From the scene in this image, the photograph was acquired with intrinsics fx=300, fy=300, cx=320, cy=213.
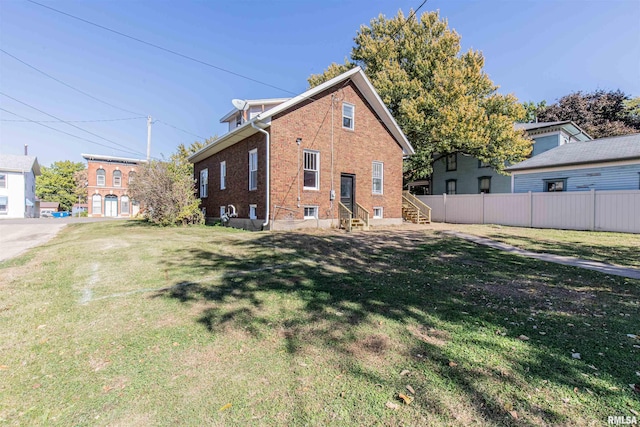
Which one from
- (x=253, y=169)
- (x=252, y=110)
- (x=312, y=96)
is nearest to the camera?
(x=312, y=96)

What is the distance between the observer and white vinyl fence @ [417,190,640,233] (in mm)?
12477

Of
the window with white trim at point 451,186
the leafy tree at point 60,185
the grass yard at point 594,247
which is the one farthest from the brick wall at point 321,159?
the leafy tree at point 60,185

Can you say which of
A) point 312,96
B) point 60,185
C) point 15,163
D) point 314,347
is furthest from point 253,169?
point 60,185

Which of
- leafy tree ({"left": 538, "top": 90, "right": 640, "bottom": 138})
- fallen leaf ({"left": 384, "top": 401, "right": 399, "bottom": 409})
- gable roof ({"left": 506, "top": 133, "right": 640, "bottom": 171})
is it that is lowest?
fallen leaf ({"left": 384, "top": 401, "right": 399, "bottom": 409})

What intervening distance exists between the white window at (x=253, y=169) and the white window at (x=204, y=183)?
674 cm

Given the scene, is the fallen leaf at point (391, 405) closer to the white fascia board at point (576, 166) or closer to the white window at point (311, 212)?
the white window at point (311, 212)

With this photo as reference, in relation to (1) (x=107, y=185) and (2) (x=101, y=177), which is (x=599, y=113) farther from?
(2) (x=101, y=177)

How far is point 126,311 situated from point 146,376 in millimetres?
→ 1666

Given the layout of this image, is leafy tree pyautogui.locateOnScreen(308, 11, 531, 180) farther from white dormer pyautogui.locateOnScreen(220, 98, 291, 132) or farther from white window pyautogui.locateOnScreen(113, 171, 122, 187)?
white window pyautogui.locateOnScreen(113, 171, 122, 187)

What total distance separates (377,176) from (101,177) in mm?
40915

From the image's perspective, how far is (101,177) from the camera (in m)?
40.8

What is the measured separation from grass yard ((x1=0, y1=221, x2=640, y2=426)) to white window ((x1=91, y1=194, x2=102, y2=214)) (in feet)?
140

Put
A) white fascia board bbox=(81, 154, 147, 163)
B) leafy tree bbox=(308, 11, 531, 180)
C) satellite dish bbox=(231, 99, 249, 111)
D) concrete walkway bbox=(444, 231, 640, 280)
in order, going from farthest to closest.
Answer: white fascia board bbox=(81, 154, 147, 163) < leafy tree bbox=(308, 11, 531, 180) < satellite dish bbox=(231, 99, 249, 111) < concrete walkway bbox=(444, 231, 640, 280)

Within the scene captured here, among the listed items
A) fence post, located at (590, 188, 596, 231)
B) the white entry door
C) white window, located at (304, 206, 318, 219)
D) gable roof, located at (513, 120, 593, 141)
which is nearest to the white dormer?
white window, located at (304, 206, 318, 219)
